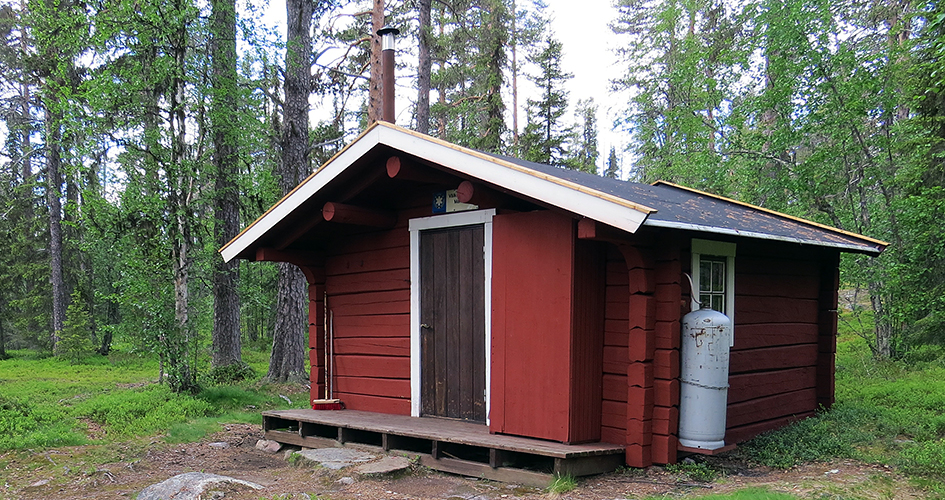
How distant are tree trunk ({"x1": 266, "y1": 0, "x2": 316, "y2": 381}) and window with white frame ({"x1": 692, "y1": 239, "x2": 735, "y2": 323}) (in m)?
7.74

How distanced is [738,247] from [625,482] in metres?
2.69

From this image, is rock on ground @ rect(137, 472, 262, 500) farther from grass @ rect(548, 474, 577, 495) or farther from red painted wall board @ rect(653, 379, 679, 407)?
red painted wall board @ rect(653, 379, 679, 407)

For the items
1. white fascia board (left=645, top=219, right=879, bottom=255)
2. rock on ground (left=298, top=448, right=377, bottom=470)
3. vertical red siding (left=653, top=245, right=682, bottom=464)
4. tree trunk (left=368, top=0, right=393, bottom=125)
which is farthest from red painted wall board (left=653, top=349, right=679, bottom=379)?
tree trunk (left=368, top=0, right=393, bottom=125)

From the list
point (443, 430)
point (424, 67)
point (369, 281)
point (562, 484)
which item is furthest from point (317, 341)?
point (424, 67)

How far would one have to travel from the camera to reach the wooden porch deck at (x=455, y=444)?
495 cm

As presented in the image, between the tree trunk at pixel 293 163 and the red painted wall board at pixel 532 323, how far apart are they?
6684 millimetres

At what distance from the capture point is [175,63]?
28.2ft

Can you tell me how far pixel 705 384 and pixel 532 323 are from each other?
1511 mm

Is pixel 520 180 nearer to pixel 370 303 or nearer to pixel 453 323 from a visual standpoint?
pixel 453 323

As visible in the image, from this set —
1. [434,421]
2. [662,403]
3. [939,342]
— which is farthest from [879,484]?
[939,342]

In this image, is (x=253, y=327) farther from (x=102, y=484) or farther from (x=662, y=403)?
(x=662, y=403)

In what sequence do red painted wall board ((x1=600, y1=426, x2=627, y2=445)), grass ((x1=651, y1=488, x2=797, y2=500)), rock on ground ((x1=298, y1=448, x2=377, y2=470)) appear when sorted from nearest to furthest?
grass ((x1=651, y1=488, x2=797, y2=500)), red painted wall board ((x1=600, y1=426, x2=627, y2=445)), rock on ground ((x1=298, y1=448, x2=377, y2=470))

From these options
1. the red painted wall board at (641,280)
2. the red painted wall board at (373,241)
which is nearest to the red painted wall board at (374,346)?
the red painted wall board at (373,241)

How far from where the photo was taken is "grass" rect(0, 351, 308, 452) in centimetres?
707
